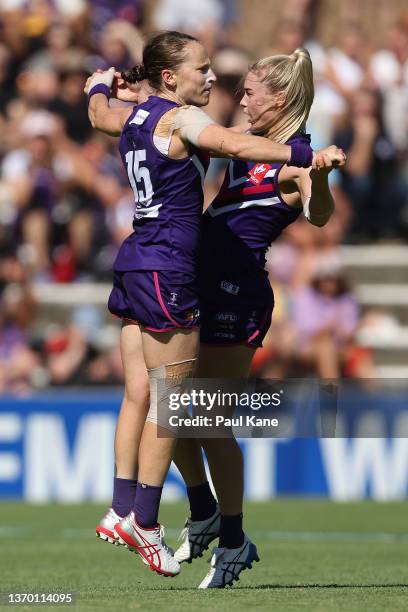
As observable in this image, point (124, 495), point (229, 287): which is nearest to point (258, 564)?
point (124, 495)

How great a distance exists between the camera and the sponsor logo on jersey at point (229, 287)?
6.89m

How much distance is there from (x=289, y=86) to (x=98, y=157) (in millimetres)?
9425

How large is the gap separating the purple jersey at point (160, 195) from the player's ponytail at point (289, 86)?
0.48m

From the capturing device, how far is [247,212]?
6.90 metres

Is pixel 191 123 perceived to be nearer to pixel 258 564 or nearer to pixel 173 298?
pixel 173 298

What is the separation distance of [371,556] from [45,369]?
5.80m

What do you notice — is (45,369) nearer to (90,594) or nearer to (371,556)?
(371,556)

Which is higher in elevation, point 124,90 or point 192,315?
point 124,90

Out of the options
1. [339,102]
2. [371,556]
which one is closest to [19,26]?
[339,102]

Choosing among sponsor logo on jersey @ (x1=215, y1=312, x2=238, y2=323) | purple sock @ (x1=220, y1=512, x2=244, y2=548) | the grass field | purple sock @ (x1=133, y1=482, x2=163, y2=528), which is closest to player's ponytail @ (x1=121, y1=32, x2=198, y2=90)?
sponsor logo on jersey @ (x1=215, y1=312, x2=238, y2=323)

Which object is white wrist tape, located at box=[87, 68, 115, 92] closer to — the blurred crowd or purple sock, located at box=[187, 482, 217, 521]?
purple sock, located at box=[187, 482, 217, 521]

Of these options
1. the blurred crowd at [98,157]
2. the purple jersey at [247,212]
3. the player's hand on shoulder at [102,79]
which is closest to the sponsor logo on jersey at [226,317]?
the purple jersey at [247,212]

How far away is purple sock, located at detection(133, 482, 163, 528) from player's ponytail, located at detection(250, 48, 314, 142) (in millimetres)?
1746

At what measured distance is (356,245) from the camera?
1619 centimetres
